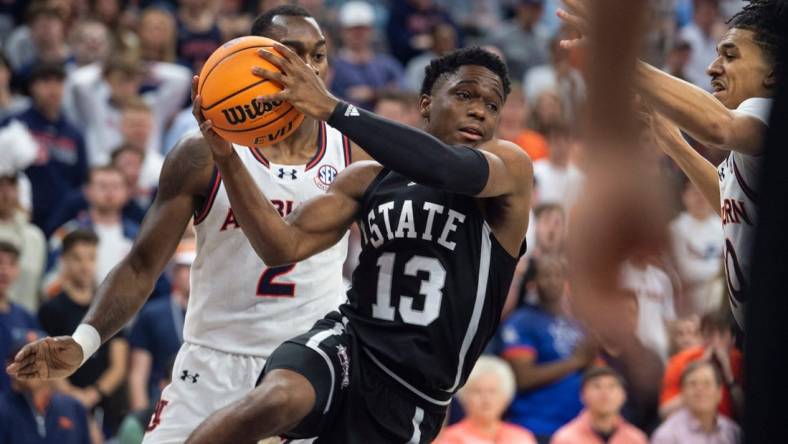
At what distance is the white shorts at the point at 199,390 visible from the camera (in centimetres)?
535

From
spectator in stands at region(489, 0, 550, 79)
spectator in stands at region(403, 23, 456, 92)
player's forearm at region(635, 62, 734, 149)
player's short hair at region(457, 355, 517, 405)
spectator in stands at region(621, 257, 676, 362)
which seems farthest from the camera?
spectator in stands at region(489, 0, 550, 79)

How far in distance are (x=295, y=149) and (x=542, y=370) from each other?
443 centimetres

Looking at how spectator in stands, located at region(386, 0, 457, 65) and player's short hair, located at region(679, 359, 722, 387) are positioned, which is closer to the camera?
player's short hair, located at region(679, 359, 722, 387)

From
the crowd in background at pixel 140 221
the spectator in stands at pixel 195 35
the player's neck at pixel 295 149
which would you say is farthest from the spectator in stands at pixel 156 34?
the player's neck at pixel 295 149

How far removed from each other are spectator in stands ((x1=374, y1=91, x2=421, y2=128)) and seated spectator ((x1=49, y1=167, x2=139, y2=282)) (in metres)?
2.78

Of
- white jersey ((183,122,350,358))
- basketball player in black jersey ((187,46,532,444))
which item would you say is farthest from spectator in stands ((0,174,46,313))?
basketball player in black jersey ((187,46,532,444))

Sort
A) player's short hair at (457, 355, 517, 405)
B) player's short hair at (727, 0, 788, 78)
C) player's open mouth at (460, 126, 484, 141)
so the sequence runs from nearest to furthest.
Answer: player's short hair at (727, 0, 788, 78) → player's open mouth at (460, 126, 484, 141) → player's short hair at (457, 355, 517, 405)

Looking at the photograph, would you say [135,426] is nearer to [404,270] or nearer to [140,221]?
[140,221]

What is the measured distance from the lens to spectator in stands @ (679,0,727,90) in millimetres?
14977

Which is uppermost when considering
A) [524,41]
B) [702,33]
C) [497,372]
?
[702,33]

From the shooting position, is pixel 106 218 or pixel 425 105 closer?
pixel 425 105

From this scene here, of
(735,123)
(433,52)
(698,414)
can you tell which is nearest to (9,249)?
(698,414)

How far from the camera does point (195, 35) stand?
1321 centimetres

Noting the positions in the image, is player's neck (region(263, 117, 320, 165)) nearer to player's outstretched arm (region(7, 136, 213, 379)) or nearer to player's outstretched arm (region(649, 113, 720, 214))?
player's outstretched arm (region(7, 136, 213, 379))
